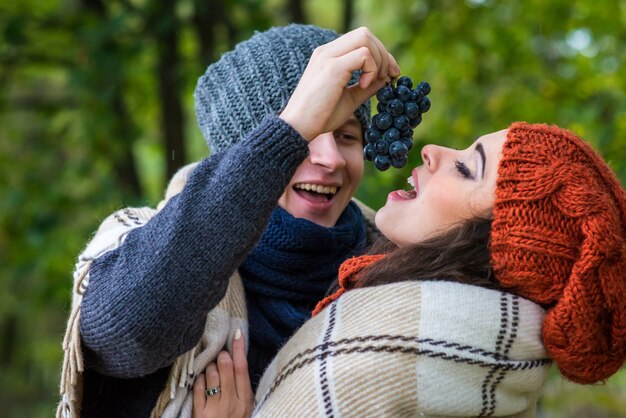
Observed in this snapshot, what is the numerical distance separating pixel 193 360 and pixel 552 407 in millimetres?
3863

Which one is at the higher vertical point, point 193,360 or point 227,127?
point 227,127

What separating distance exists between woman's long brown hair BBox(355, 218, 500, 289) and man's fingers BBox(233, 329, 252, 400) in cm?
34

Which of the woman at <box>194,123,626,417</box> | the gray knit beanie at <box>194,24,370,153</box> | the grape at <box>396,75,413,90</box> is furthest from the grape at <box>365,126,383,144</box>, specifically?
the gray knit beanie at <box>194,24,370,153</box>

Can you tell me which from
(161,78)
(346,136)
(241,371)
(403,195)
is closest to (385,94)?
(403,195)

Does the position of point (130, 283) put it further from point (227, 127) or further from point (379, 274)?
point (227, 127)

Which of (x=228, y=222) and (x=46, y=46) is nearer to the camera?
(x=228, y=222)

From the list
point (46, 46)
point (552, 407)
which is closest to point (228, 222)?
point (46, 46)

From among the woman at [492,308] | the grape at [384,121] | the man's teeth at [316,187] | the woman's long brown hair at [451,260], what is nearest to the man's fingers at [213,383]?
the woman at [492,308]

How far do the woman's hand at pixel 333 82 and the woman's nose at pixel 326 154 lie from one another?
0.31m

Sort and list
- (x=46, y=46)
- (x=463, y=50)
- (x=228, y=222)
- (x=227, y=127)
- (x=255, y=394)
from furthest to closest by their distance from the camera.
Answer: (x=463, y=50) → (x=46, y=46) → (x=227, y=127) → (x=255, y=394) → (x=228, y=222)

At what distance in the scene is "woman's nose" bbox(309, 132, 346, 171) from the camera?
6.86 feet

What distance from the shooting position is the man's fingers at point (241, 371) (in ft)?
6.12

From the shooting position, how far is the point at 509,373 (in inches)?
64.6

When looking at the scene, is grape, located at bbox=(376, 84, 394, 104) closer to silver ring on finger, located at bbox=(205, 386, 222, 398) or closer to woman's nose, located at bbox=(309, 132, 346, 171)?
woman's nose, located at bbox=(309, 132, 346, 171)
